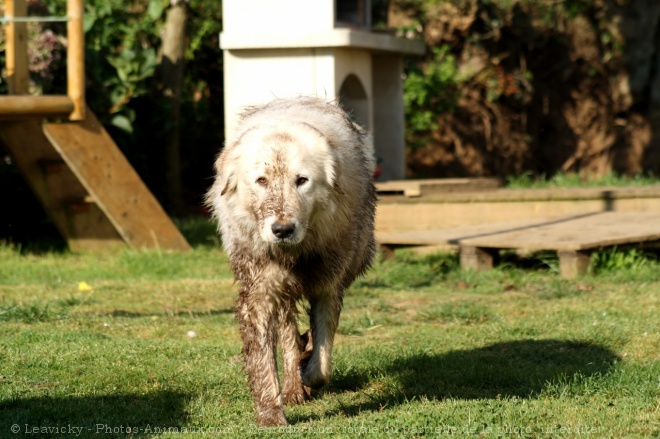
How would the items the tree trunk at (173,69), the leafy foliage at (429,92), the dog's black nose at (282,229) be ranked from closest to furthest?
the dog's black nose at (282,229)
the tree trunk at (173,69)
the leafy foliage at (429,92)

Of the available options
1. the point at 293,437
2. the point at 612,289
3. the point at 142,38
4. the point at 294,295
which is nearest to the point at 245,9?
the point at 142,38

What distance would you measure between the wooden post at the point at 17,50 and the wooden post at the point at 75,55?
0.40 metres

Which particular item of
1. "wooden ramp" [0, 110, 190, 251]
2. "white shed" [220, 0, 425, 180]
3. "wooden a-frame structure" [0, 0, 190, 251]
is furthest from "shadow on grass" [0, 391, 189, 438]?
"white shed" [220, 0, 425, 180]

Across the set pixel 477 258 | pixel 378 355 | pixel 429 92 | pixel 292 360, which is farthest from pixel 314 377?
pixel 429 92

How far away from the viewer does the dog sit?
4.70m

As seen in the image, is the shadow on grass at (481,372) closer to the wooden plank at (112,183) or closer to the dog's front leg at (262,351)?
the dog's front leg at (262,351)

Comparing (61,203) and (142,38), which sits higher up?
(142,38)

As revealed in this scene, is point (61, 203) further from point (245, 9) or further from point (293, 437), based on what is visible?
point (293, 437)

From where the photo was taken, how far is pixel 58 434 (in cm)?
464

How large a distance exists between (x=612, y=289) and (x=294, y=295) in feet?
13.2

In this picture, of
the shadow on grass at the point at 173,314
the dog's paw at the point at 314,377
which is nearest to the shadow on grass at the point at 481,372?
the dog's paw at the point at 314,377

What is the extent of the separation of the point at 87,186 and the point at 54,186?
65 cm

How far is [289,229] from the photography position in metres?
4.56

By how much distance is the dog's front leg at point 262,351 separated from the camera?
481cm
